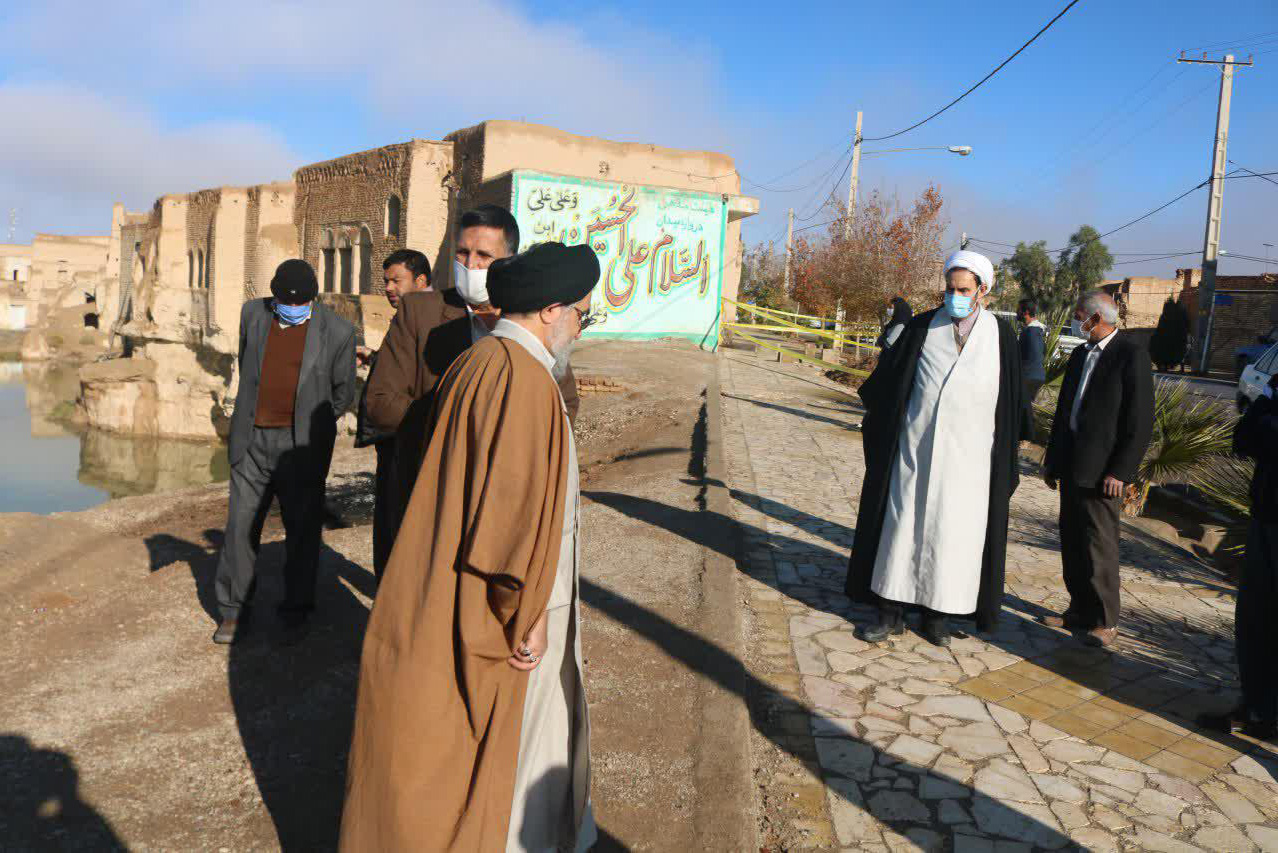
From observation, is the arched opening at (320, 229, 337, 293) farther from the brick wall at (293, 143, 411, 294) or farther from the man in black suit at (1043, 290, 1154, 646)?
the man in black suit at (1043, 290, 1154, 646)

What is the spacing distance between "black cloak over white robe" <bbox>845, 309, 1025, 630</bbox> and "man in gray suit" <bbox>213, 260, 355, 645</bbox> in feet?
8.22

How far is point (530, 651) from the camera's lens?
1999 millimetres

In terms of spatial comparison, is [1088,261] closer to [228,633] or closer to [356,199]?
[356,199]

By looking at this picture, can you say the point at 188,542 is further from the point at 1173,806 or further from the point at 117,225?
the point at 117,225

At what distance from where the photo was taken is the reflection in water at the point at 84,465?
2545 centimetres

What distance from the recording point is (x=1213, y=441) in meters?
7.22

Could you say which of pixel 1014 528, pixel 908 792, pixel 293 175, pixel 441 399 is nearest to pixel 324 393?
pixel 441 399

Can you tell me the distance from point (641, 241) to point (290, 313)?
52.8ft

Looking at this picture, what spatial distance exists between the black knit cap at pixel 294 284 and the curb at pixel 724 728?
2243 mm

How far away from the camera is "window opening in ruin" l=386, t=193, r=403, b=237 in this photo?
23547 mm

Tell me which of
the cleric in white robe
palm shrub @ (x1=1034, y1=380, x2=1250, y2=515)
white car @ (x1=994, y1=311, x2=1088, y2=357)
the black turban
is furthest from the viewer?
palm shrub @ (x1=1034, y1=380, x2=1250, y2=515)

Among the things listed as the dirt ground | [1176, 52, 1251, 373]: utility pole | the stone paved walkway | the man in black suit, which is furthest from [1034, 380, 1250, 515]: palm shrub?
[1176, 52, 1251, 373]: utility pole

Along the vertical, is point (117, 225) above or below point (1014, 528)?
above

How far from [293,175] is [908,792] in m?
30.5
